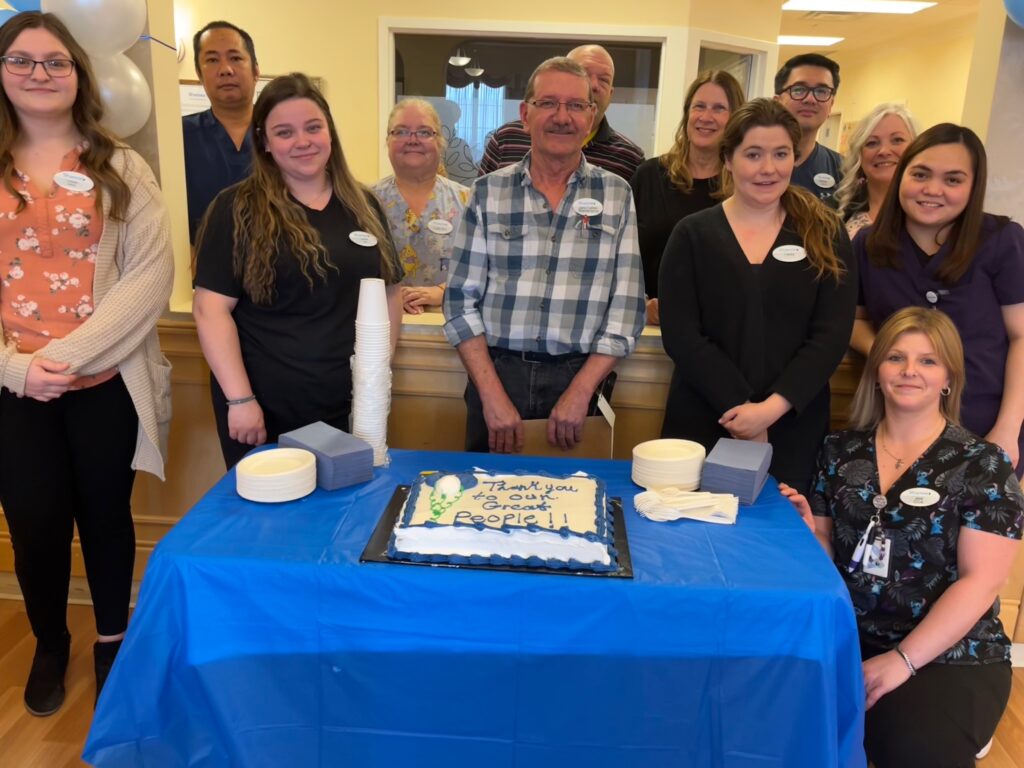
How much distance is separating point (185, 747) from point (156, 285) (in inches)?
40.5

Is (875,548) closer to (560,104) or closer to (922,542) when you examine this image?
(922,542)

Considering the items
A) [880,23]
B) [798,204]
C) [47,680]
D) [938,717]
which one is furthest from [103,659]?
[880,23]

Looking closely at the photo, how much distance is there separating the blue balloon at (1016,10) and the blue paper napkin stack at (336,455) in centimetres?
Answer: 181

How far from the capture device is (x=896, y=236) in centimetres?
181

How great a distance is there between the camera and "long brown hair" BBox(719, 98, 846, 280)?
5.33ft

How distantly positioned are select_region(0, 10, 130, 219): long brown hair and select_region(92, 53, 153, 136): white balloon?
0.83ft

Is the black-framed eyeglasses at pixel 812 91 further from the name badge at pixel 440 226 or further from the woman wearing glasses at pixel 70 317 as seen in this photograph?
the woman wearing glasses at pixel 70 317

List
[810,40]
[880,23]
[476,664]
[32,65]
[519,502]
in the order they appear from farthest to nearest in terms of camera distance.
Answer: [810,40] → [880,23] → [32,65] → [519,502] → [476,664]

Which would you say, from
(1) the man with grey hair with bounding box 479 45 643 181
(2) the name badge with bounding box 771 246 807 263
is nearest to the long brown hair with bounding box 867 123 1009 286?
(2) the name badge with bounding box 771 246 807 263

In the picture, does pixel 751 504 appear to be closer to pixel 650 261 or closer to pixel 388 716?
pixel 388 716

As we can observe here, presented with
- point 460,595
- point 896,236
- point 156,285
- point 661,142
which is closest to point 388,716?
point 460,595

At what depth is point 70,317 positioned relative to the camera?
1663 mm

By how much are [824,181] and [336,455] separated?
1.95 m

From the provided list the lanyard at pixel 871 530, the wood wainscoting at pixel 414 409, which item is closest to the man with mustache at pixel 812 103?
the wood wainscoting at pixel 414 409
